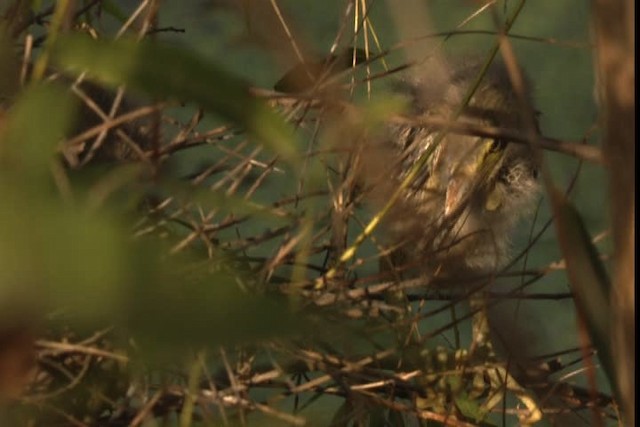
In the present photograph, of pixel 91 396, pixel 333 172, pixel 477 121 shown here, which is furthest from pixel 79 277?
pixel 477 121

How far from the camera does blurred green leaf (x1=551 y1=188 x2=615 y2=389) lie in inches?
14.8

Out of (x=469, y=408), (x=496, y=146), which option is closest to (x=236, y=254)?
(x=469, y=408)

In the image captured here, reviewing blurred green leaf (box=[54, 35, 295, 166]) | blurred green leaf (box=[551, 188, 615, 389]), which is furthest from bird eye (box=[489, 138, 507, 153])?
blurred green leaf (box=[54, 35, 295, 166])

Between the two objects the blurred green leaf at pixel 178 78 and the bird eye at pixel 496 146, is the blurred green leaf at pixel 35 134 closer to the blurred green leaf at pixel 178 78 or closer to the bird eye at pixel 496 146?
the blurred green leaf at pixel 178 78

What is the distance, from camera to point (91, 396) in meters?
0.53

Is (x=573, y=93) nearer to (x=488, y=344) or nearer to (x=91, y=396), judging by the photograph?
(x=488, y=344)

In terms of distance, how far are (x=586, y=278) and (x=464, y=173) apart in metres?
0.39

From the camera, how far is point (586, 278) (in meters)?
0.39

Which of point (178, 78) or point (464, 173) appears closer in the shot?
point (178, 78)

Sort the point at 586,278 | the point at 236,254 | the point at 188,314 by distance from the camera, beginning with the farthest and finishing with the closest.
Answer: the point at 236,254, the point at 586,278, the point at 188,314

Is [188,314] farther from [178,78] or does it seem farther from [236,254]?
[236,254]

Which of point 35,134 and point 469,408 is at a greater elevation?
point 35,134

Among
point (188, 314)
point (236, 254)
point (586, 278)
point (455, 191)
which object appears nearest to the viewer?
point (188, 314)

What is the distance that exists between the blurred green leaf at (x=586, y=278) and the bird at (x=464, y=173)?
0.74 feet
